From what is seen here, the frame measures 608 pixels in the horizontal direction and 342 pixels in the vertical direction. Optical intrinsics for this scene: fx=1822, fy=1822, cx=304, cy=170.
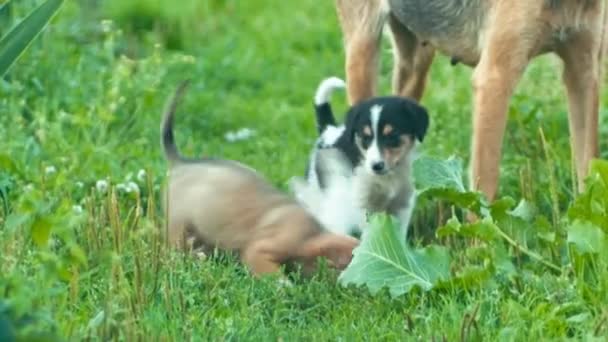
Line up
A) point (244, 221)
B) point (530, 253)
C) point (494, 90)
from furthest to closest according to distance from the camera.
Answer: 1. point (494, 90)
2. point (244, 221)
3. point (530, 253)

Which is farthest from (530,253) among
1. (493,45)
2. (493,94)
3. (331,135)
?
(331,135)

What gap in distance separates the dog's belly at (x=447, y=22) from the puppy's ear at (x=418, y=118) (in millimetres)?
558

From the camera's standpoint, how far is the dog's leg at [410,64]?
8883 mm

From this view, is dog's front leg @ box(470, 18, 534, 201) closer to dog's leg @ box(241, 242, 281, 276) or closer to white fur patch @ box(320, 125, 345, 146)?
white fur patch @ box(320, 125, 345, 146)

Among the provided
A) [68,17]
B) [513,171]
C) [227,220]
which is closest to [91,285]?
[227,220]

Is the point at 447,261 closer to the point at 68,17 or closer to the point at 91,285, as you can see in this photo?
the point at 91,285

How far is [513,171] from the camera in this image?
28.3 feet

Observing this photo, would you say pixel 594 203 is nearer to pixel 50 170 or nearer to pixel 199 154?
pixel 50 170

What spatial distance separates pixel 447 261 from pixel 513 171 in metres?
2.34

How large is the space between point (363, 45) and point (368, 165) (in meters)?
1.30

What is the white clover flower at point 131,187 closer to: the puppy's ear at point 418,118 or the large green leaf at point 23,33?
the puppy's ear at point 418,118

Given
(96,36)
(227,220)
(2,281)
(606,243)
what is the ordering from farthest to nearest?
(96,36)
(227,220)
(606,243)
(2,281)

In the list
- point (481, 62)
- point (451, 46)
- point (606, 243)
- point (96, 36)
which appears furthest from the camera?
point (96, 36)

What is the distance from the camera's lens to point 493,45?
24.5 feet
